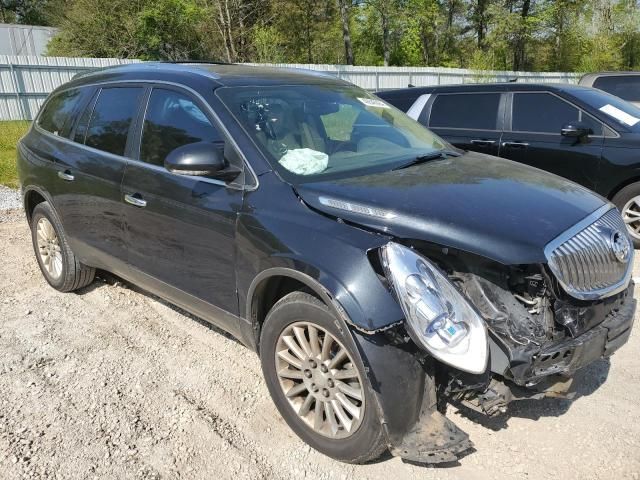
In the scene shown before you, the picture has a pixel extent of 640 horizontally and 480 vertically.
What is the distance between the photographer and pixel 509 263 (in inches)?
87.2

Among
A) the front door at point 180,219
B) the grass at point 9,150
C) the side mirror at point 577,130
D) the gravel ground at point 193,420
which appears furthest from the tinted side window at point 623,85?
the grass at point 9,150

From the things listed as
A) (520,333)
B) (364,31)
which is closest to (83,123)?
(520,333)

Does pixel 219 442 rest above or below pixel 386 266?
below

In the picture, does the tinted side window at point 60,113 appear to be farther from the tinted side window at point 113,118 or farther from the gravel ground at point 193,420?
the gravel ground at point 193,420

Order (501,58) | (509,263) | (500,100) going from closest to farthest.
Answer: (509,263) < (500,100) < (501,58)

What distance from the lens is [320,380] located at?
8.44 feet

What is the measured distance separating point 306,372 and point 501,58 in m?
39.3

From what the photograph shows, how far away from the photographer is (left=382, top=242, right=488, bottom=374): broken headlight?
215cm

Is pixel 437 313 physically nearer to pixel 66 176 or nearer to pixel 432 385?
pixel 432 385

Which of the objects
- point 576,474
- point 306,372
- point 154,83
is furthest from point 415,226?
point 154,83

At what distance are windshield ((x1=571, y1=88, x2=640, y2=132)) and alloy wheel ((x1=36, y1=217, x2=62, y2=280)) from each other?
5632 millimetres

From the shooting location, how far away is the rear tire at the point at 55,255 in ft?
14.8

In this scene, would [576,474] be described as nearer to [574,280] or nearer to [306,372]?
[574,280]

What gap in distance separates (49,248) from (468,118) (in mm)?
4989
